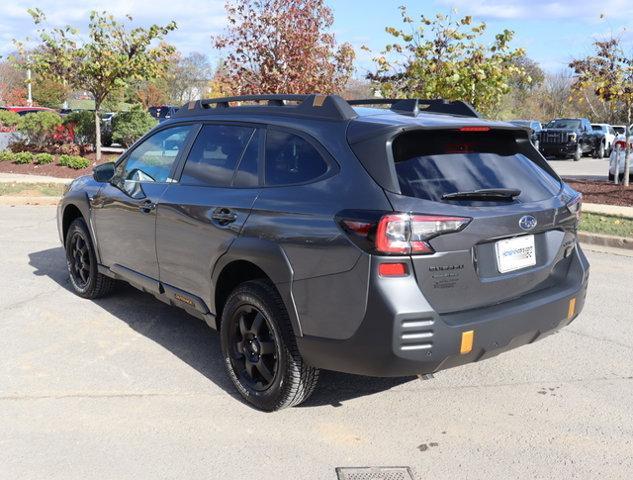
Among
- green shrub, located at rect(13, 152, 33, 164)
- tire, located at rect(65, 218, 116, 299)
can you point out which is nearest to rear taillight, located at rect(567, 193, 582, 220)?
tire, located at rect(65, 218, 116, 299)

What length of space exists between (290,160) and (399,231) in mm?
953

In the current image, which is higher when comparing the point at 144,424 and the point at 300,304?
the point at 300,304

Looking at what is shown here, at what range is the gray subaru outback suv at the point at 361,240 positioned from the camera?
3.17m

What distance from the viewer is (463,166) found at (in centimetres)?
356

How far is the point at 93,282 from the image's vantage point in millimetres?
5922

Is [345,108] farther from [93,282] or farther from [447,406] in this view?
[93,282]

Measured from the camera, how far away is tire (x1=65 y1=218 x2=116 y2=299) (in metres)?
5.89

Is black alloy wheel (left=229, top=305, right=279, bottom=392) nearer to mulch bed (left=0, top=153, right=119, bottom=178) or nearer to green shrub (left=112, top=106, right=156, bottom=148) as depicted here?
mulch bed (left=0, top=153, right=119, bottom=178)

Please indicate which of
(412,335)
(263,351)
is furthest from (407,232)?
(263,351)

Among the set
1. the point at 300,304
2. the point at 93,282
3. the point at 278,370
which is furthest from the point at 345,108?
the point at 93,282

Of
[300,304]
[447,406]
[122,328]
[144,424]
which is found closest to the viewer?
[300,304]

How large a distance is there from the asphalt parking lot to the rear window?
51.6 inches

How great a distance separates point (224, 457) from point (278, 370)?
1.90 feet

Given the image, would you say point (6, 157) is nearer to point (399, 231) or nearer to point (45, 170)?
point (45, 170)
